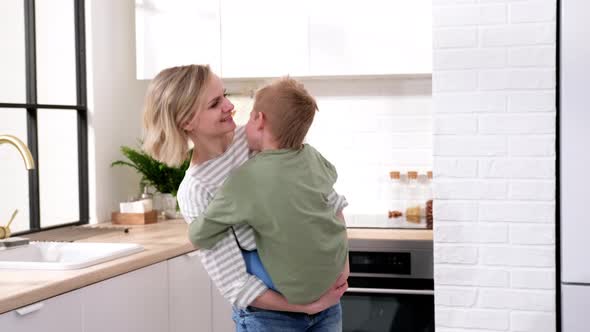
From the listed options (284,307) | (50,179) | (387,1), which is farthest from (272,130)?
(50,179)

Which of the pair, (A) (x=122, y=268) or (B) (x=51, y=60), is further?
(B) (x=51, y=60)

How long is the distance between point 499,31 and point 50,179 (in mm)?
7810

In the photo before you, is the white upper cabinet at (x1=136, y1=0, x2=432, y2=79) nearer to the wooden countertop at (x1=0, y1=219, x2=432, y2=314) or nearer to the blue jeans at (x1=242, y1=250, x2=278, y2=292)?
the wooden countertop at (x1=0, y1=219, x2=432, y2=314)

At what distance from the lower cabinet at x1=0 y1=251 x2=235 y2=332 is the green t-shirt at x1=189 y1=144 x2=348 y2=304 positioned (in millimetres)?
794

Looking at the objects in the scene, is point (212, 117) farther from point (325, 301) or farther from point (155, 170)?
point (155, 170)

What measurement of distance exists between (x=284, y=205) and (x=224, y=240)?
0.52 ft

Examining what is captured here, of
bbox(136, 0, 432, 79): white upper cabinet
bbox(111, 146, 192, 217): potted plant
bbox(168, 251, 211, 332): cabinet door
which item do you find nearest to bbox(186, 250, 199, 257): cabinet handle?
bbox(168, 251, 211, 332): cabinet door

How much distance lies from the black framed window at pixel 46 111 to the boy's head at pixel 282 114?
1886mm

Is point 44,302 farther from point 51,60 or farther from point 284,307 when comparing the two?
point 51,60

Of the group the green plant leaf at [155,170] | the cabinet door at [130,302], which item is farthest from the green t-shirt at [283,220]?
the green plant leaf at [155,170]

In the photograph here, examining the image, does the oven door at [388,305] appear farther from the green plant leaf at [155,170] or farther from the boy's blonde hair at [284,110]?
the boy's blonde hair at [284,110]

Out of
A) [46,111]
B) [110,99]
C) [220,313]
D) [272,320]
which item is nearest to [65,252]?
[220,313]

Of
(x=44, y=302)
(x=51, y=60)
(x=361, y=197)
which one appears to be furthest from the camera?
(x=51, y=60)

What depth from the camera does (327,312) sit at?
1922 millimetres
